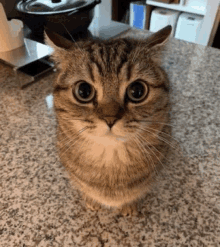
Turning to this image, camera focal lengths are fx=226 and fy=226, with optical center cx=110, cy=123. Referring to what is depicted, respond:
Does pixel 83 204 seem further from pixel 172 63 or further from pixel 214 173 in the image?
pixel 172 63

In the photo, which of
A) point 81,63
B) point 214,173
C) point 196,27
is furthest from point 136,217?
point 196,27

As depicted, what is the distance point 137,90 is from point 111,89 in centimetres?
8

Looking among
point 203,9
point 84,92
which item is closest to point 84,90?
point 84,92

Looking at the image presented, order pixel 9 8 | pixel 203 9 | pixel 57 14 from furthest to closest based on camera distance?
pixel 203 9
pixel 9 8
pixel 57 14

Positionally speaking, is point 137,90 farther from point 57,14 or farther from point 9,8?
point 9,8

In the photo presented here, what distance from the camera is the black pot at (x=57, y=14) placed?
3.88 feet

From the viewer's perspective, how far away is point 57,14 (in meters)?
1.17

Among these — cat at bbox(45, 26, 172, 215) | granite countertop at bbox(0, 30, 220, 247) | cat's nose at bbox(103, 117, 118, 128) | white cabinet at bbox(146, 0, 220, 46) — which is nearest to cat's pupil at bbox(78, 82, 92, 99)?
cat at bbox(45, 26, 172, 215)

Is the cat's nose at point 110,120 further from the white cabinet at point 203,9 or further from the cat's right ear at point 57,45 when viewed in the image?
the white cabinet at point 203,9

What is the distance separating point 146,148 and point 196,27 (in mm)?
1979

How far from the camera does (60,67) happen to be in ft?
2.48

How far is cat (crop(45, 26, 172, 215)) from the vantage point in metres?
0.64

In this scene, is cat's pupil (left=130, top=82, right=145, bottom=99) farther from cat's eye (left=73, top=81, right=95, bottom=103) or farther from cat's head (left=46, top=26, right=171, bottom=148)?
cat's eye (left=73, top=81, right=95, bottom=103)

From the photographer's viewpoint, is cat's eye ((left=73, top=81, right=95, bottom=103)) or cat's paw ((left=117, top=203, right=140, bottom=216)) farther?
cat's paw ((left=117, top=203, right=140, bottom=216))
